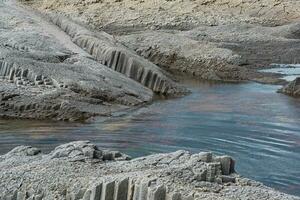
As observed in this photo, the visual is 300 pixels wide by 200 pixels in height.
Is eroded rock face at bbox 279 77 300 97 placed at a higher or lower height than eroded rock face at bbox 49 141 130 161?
higher

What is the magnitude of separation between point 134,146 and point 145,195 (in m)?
4.15

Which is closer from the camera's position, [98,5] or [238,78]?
[238,78]

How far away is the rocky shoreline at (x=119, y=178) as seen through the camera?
6156mm

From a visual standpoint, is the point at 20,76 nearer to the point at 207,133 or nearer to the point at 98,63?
the point at 98,63

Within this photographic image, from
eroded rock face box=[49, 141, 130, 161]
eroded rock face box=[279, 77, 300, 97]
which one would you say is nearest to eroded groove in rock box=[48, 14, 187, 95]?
eroded rock face box=[279, 77, 300, 97]

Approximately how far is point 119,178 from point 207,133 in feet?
17.0

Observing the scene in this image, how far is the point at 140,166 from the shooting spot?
6.80m

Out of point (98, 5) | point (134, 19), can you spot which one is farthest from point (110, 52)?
point (98, 5)

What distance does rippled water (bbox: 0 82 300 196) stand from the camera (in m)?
9.48

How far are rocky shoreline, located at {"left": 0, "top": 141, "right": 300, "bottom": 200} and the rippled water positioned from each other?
1786 mm

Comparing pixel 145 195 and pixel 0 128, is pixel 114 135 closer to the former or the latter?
pixel 0 128

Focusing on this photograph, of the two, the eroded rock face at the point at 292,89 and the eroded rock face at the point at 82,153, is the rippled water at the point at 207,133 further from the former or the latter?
the eroded rock face at the point at 82,153

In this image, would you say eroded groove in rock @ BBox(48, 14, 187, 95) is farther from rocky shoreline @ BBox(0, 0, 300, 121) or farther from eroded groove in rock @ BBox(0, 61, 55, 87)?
eroded groove in rock @ BBox(0, 61, 55, 87)

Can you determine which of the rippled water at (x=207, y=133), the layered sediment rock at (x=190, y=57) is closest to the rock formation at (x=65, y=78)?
the rippled water at (x=207, y=133)
